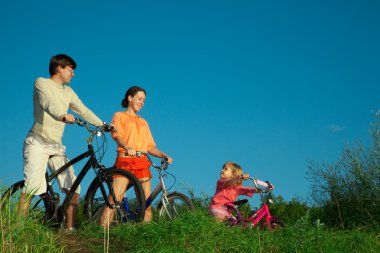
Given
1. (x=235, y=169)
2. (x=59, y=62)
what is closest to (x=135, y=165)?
(x=235, y=169)

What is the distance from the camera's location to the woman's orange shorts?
7203mm

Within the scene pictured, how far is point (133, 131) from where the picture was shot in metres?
7.38

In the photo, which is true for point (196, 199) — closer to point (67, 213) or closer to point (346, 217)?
point (346, 217)

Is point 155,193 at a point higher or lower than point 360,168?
lower

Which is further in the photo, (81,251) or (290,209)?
(290,209)

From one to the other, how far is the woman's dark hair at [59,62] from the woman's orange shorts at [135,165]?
152 cm

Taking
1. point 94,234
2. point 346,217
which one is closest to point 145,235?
point 94,234

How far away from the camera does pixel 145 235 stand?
6070 millimetres

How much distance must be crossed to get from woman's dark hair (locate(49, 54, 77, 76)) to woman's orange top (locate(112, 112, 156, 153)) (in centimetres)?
100

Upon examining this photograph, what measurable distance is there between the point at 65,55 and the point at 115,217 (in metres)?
2.41

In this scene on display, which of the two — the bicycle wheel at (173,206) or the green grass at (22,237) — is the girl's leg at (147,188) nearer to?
the bicycle wheel at (173,206)

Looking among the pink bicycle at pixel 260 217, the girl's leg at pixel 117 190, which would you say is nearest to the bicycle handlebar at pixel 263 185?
A: the pink bicycle at pixel 260 217

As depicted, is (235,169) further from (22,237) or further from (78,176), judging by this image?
(22,237)

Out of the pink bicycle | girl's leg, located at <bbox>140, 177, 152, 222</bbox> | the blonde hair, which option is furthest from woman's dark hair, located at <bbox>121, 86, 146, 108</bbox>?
the pink bicycle
